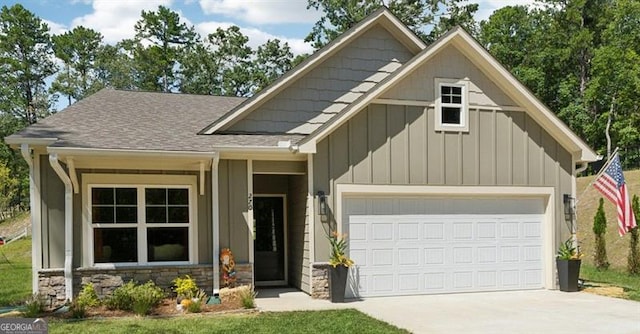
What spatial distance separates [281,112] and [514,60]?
3354 cm

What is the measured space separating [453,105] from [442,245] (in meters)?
2.87

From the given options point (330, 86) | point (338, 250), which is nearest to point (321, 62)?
point (330, 86)

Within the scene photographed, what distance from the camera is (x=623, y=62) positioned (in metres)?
34.8

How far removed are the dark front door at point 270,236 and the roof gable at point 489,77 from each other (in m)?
2.87

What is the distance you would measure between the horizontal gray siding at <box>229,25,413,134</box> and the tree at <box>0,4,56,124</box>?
37992mm

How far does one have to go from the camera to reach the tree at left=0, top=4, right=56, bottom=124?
43781 millimetres

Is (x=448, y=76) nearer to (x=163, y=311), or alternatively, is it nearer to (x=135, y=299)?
(x=163, y=311)

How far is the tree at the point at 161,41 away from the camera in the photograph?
41.1 m

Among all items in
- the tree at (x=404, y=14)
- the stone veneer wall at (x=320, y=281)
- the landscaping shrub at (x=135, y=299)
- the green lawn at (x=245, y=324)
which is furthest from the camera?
the tree at (x=404, y=14)

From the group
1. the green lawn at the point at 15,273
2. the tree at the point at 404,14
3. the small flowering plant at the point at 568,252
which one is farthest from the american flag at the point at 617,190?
the tree at the point at 404,14

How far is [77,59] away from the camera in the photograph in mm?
46219

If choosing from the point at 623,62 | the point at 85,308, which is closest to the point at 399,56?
the point at 85,308

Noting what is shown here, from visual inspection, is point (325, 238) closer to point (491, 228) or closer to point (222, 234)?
point (222, 234)

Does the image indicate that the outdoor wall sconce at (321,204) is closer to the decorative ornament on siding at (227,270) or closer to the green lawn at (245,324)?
the decorative ornament on siding at (227,270)
